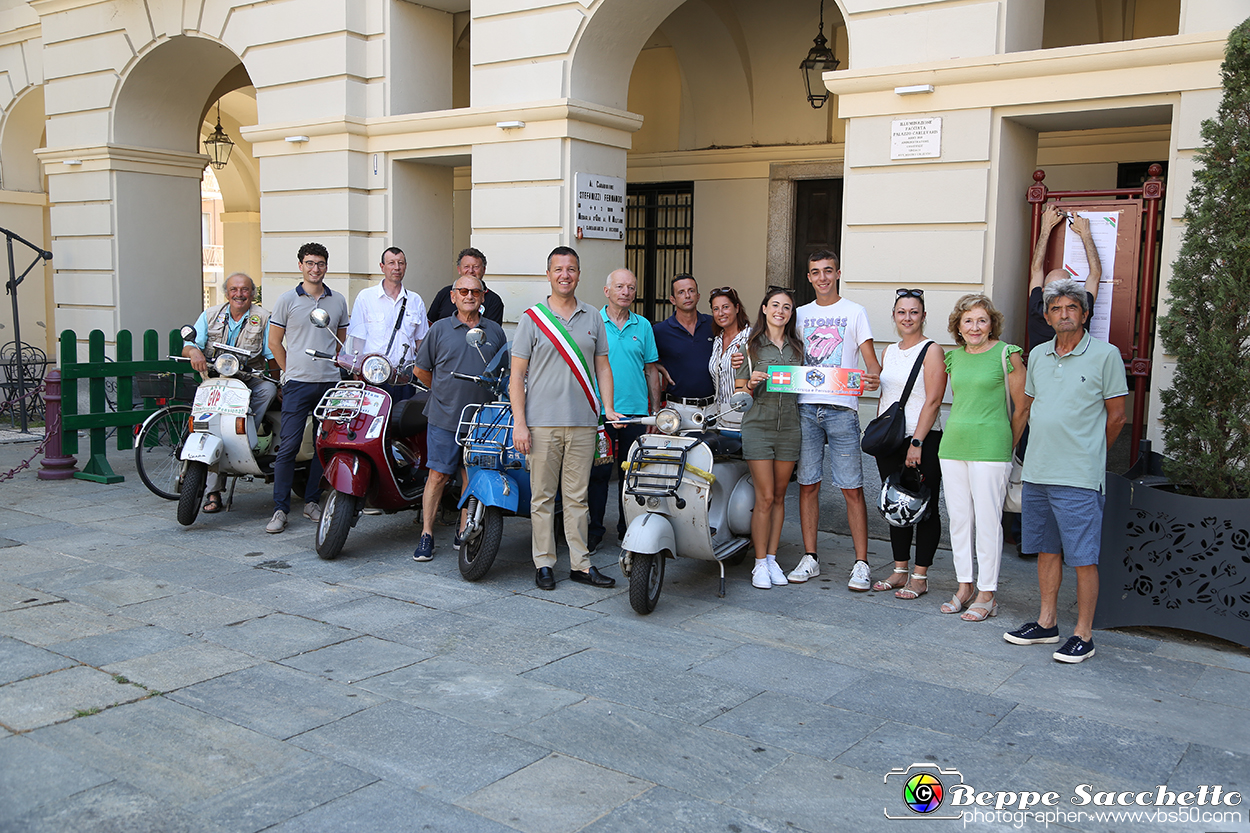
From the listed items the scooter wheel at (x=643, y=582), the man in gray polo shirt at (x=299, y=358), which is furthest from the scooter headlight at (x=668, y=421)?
the man in gray polo shirt at (x=299, y=358)

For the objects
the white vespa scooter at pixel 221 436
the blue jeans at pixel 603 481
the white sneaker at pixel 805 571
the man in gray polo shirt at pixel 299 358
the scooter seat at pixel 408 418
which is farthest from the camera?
the man in gray polo shirt at pixel 299 358

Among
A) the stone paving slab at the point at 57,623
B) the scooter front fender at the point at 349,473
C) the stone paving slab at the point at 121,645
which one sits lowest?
the stone paving slab at the point at 121,645

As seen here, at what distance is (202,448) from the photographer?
725cm

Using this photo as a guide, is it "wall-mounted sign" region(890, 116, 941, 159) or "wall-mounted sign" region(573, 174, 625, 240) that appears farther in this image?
"wall-mounted sign" region(573, 174, 625, 240)

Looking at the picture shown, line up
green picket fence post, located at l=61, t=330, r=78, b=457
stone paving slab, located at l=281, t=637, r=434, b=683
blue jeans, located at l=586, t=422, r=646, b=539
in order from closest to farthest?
stone paving slab, located at l=281, t=637, r=434, b=683 → blue jeans, located at l=586, t=422, r=646, b=539 → green picket fence post, located at l=61, t=330, r=78, b=457

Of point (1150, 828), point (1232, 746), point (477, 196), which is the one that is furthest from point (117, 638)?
point (477, 196)

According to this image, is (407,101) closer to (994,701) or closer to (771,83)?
(771,83)

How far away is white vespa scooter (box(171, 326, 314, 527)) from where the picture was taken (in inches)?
285

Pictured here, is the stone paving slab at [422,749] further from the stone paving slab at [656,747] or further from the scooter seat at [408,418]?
the scooter seat at [408,418]

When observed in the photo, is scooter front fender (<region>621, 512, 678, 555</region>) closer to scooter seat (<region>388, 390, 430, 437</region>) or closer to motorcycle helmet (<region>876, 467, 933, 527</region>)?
motorcycle helmet (<region>876, 467, 933, 527</region>)

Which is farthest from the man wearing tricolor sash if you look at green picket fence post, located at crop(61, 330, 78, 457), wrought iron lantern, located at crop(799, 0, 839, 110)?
green picket fence post, located at crop(61, 330, 78, 457)

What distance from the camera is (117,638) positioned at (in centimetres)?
506

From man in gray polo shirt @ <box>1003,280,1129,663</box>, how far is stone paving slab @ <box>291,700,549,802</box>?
8.98 feet

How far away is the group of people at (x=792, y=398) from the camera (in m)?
5.03
